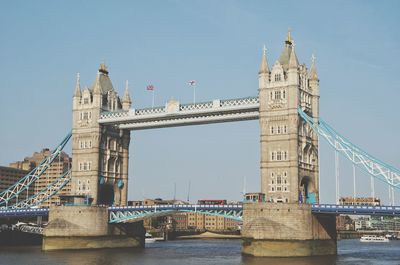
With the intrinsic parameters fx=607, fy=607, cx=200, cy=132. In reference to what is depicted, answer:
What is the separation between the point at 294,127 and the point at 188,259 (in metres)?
22.2

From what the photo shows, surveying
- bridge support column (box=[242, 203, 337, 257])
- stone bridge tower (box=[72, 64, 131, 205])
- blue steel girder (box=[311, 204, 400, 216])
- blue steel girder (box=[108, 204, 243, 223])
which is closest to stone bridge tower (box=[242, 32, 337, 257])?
bridge support column (box=[242, 203, 337, 257])

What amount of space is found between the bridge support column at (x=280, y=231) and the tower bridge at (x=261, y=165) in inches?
4.8

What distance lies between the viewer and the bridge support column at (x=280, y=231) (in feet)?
242

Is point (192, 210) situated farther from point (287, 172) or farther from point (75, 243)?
point (75, 243)

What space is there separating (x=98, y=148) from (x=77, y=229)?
47.4 ft

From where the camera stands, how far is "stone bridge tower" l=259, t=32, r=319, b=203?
80.7m

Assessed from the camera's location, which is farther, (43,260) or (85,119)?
(85,119)

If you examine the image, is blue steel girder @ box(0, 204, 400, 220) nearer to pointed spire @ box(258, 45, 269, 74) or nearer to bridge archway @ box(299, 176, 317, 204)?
bridge archway @ box(299, 176, 317, 204)

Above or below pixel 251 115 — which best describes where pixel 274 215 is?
below

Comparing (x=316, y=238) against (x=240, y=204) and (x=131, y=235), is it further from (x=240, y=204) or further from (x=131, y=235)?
(x=131, y=235)

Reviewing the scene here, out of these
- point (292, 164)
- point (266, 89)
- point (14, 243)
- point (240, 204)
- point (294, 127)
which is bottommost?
point (14, 243)

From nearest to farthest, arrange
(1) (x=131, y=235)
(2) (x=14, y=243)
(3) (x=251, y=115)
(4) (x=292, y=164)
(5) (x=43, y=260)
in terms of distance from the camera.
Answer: (5) (x=43, y=260), (4) (x=292, y=164), (3) (x=251, y=115), (1) (x=131, y=235), (2) (x=14, y=243)

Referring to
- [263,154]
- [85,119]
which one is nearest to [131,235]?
[85,119]

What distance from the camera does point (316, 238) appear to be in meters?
76.1
